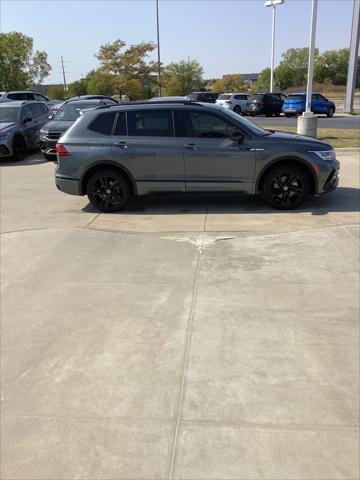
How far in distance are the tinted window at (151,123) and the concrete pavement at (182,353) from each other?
1.77m

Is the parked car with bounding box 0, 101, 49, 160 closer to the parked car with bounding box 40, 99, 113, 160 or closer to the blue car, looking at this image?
the parked car with bounding box 40, 99, 113, 160

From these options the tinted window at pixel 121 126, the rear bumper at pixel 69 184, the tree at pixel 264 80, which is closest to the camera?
the tinted window at pixel 121 126

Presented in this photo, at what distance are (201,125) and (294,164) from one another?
1.57 meters

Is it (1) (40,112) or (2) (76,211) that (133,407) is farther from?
(1) (40,112)

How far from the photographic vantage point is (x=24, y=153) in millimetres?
14719

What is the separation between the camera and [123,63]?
53.0 m

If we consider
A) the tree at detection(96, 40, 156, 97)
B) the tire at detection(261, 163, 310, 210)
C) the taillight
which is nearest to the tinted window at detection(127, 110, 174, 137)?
the taillight

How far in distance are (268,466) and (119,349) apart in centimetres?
155

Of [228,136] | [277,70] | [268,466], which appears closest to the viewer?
[268,466]

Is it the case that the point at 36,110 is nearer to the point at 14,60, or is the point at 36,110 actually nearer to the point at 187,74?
the point at 14,60

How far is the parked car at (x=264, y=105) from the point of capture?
34188mm

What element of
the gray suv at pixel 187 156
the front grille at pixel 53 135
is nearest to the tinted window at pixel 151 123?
the gray suv at pixel 187 156

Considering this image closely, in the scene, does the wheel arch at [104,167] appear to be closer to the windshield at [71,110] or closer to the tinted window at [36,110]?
the windshield at [71,110]

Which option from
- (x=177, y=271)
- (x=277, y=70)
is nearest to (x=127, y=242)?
(x=177, y=271)
